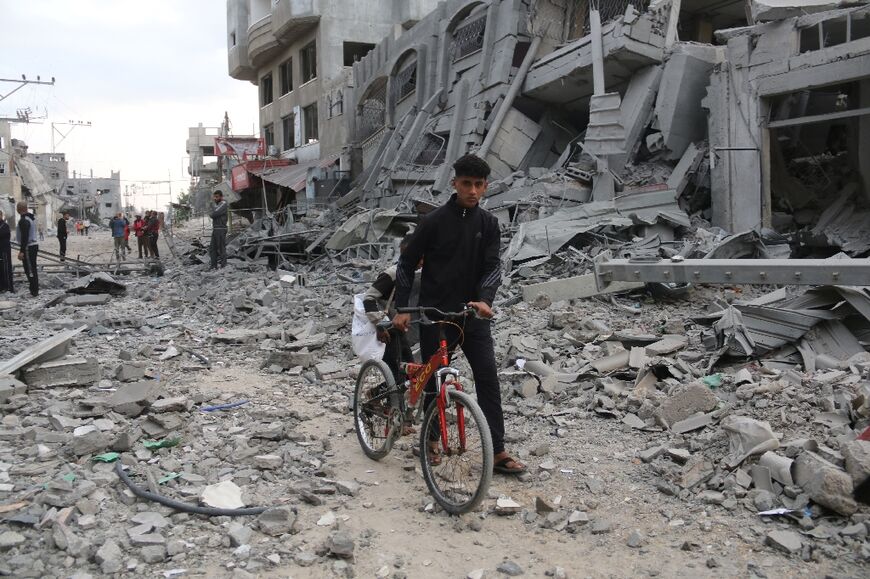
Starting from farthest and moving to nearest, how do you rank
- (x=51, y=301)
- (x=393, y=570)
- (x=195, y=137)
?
(x=195, y=137)
(x=51, y=301)
(x=393, y=570)

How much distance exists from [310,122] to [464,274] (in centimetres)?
3171

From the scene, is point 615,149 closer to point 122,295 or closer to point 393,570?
point 122,295

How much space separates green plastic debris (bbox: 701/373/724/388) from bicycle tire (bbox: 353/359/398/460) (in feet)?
8.30

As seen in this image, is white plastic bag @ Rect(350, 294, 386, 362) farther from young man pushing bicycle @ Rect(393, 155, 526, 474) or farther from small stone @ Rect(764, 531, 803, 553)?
small stone @ Rect(764, 531, 803, 553)

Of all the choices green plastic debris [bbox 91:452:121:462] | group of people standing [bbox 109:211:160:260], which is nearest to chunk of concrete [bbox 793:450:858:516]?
green plastic debris [bbox 91:452:121:462]

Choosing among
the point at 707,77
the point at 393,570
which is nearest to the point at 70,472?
the point at 393,570

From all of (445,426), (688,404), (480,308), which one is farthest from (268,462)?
(688,404)

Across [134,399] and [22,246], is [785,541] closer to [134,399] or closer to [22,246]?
[134,399]

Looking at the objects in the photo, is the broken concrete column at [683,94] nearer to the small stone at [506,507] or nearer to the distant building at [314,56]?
the small stone at [506,507]

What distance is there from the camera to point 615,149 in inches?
586

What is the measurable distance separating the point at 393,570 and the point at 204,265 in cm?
1527

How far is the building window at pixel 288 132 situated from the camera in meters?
36.1

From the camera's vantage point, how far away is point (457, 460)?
368 centimetres

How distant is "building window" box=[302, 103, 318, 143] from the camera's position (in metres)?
33.4
